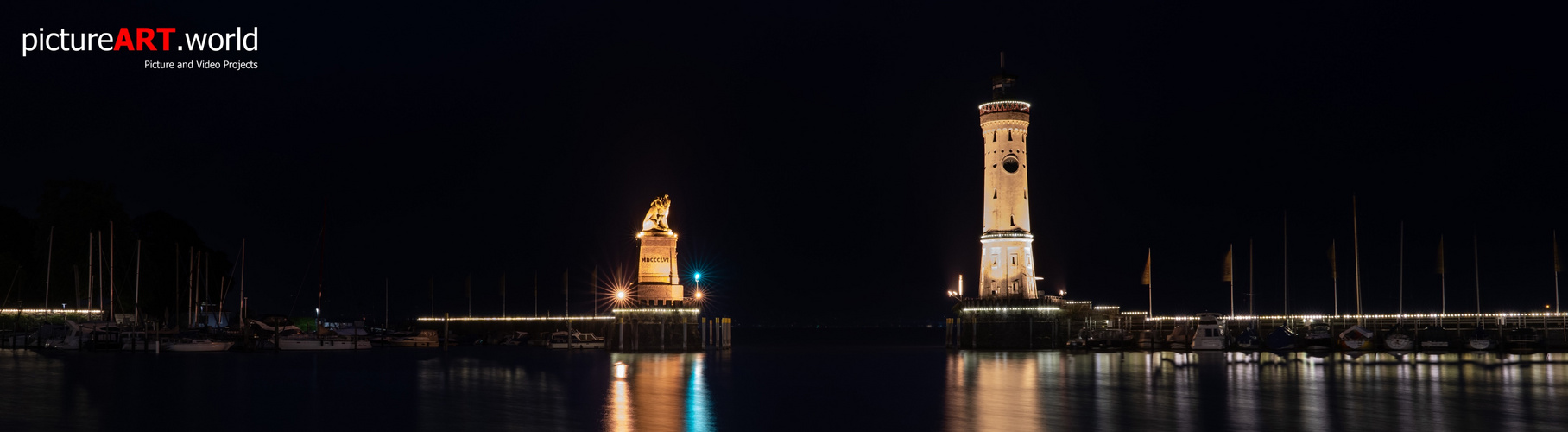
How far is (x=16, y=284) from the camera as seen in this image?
7950cm

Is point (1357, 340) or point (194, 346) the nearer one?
point (1357, 340)

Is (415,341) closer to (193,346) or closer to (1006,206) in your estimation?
(193,346)

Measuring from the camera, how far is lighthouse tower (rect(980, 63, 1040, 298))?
7669 cm

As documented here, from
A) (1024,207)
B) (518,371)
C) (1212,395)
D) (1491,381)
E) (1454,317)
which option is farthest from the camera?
(1024,207)

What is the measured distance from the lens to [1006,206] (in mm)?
76938

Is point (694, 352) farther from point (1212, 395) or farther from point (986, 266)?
point (1212, 395)

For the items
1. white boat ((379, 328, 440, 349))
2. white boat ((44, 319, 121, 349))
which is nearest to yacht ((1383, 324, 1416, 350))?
white boat ((379, 328, 440, 349))

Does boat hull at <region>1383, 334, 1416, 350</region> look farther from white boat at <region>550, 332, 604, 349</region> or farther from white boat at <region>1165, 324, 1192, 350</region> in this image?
white boat at <region>550, 332, 604, 349</region>

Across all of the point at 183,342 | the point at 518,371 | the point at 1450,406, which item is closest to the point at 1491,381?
the point at 1450,406

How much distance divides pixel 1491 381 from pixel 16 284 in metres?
84.2

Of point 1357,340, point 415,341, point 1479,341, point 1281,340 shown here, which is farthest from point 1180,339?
point 415,341

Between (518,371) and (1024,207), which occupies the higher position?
(1024,207)

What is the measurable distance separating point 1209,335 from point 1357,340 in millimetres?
7722

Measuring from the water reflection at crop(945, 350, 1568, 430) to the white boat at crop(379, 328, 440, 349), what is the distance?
53.4 meters
